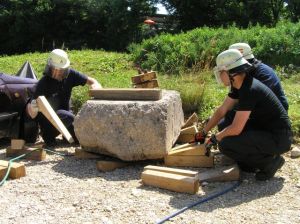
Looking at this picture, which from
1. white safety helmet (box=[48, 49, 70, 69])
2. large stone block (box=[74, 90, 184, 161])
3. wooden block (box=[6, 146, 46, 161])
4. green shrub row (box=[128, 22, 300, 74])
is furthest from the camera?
green shrub row (box=[128, 22, 300, 74])

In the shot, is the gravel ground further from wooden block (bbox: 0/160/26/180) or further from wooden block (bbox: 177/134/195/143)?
wooden block (bbox: 177/134/195/143)

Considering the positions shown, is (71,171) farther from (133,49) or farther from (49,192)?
(133,49)

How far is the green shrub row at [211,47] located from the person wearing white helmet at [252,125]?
4679 millimetres

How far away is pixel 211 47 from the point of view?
1008cm

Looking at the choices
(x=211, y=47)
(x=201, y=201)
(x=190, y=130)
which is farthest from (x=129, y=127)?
(x=211, y=47)

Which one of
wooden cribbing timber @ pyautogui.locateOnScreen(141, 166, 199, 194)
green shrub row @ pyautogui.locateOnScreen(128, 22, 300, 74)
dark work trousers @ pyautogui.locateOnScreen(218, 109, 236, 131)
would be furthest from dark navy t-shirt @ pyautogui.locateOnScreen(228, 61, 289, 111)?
green shrub row @ pyautogui.locateOnScreen(128, 22, 300, 74)

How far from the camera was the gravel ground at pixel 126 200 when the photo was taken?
150 inches

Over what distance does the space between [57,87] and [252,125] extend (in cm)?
254

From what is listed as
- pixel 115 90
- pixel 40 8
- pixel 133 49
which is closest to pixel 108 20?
pixel 40 8

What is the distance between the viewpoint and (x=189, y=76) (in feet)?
24.1

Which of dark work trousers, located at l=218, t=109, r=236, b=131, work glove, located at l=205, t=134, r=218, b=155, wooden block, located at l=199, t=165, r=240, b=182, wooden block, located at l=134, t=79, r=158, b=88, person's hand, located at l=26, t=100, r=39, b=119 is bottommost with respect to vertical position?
wooden block, located at l=199, t=165, r=240, b=182

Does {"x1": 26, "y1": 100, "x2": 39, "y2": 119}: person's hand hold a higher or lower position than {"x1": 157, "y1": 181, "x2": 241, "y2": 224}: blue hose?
higher

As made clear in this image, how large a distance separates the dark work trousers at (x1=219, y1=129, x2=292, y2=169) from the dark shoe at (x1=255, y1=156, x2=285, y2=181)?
0.03 metres

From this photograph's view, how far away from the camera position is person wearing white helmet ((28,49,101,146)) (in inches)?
222
